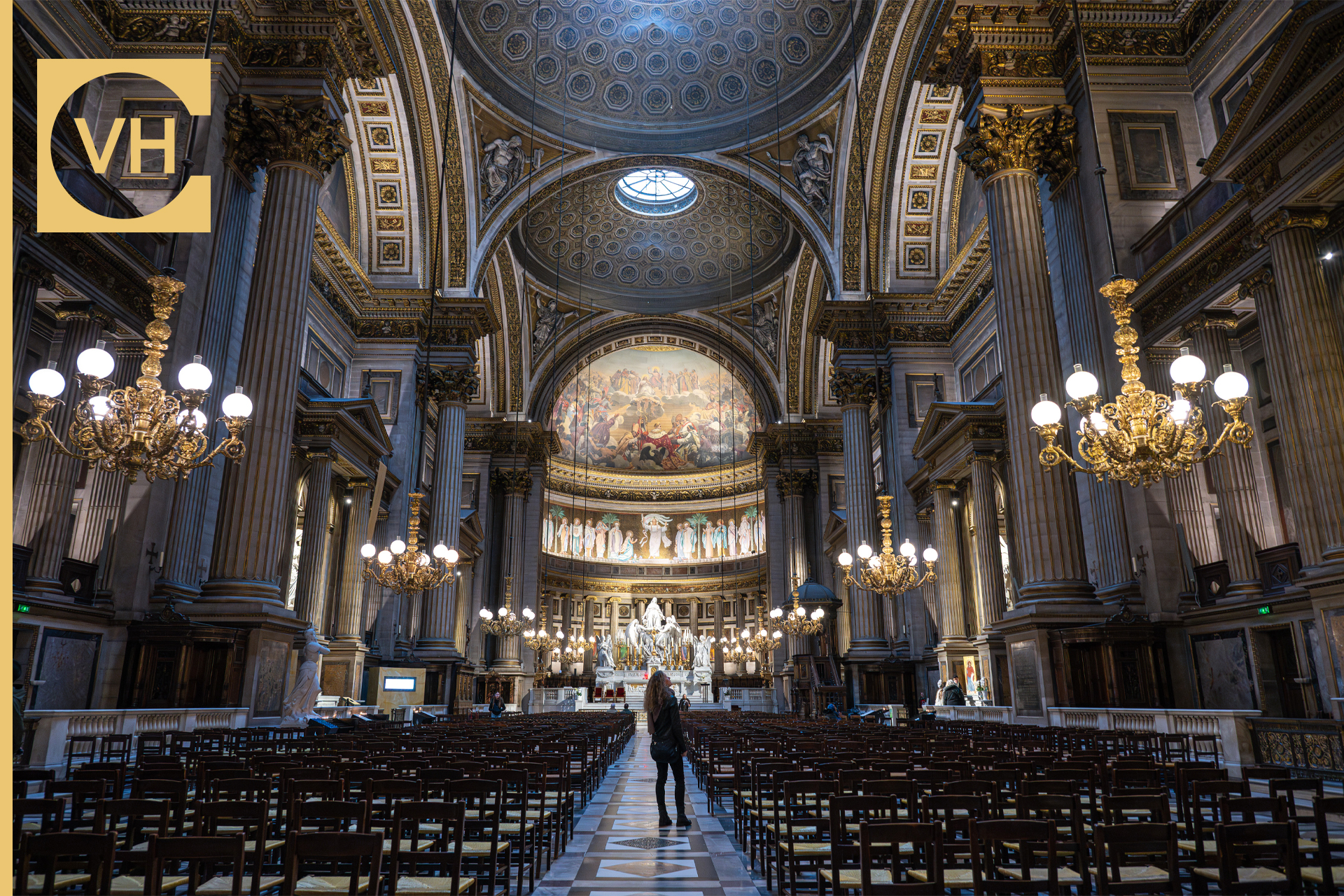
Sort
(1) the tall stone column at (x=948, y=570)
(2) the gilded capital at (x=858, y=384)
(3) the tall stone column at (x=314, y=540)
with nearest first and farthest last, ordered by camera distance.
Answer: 1. (3) the tall stone column at (x=314, y=540)
2. (1) the tall stone column at (x=948, y=570)
3. (2) the gilded capital at (x=858, y=384)

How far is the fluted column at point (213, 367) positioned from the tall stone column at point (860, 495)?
1588 centimetres

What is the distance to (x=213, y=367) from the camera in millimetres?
11672

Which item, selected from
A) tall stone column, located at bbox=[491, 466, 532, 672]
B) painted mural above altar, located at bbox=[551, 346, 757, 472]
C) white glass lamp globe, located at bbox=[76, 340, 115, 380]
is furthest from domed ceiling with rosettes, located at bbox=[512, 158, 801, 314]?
white glass lamp globe, located at bbox=[76, 340, 115, 380]

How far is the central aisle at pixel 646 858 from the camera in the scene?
514cm

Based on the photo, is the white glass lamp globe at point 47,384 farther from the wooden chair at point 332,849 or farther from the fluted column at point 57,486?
the wooden chair at point 332,849

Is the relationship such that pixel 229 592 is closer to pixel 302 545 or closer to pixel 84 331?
pixel 84 331

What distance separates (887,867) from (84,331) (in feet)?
39.9

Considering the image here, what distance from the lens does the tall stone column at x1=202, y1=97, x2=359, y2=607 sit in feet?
37.2

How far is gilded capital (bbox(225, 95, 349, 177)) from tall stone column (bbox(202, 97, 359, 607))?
1 cm

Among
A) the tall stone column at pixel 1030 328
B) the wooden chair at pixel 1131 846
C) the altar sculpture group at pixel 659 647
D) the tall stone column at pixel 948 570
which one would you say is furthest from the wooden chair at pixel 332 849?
the altar sculpture group at pixel 659 647

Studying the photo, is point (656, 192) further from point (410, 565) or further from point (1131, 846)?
point (1131, 846)

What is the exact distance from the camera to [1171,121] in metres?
13.2

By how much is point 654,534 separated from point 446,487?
22.7 metres

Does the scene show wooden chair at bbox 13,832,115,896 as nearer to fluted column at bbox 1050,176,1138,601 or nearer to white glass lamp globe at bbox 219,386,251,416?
white glass lamp globe at bbox 219,386,251,416
